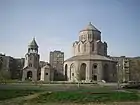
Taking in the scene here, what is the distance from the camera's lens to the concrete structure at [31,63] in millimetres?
69438

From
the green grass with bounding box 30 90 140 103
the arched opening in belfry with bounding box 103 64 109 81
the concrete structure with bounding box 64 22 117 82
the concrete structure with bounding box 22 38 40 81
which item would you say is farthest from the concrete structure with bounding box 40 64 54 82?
the green grass with bounding box 30 90 140 103

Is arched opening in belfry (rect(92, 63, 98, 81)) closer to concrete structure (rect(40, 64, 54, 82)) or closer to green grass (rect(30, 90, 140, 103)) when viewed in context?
concrete structure (rect(40, 64, 54, 82))

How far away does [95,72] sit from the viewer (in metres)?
62.0

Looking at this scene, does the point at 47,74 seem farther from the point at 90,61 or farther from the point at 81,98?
the point at 81,98

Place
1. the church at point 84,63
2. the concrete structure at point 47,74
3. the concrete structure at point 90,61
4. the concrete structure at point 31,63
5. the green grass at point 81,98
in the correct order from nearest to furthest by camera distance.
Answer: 1. the green grass at point 81,98
2. the concrete structure at point 90,61
3. the church at point 84,63
4. the concrete structure at point 47,74
5. the concrete structure at point 31,63

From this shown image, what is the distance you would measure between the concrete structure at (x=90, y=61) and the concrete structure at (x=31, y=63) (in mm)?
10007

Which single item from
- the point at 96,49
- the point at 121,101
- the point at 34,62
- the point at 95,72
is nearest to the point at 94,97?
the point at 121,101

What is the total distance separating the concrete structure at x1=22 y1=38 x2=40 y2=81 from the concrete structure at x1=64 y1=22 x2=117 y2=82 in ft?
32.8

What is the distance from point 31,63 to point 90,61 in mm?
20029

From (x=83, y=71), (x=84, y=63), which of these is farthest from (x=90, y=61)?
(x=83, y=71)

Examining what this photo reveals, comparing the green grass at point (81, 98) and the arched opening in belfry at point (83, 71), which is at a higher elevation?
the arched opening in belfry at point (83, 71)

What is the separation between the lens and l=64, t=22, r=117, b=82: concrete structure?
61.8 meters

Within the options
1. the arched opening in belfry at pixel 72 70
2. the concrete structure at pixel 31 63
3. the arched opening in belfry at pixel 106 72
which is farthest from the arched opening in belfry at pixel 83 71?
the concrete structure at pixel 31 63

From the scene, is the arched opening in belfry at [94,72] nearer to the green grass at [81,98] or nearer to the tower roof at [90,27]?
the tower roof at [90,27]
